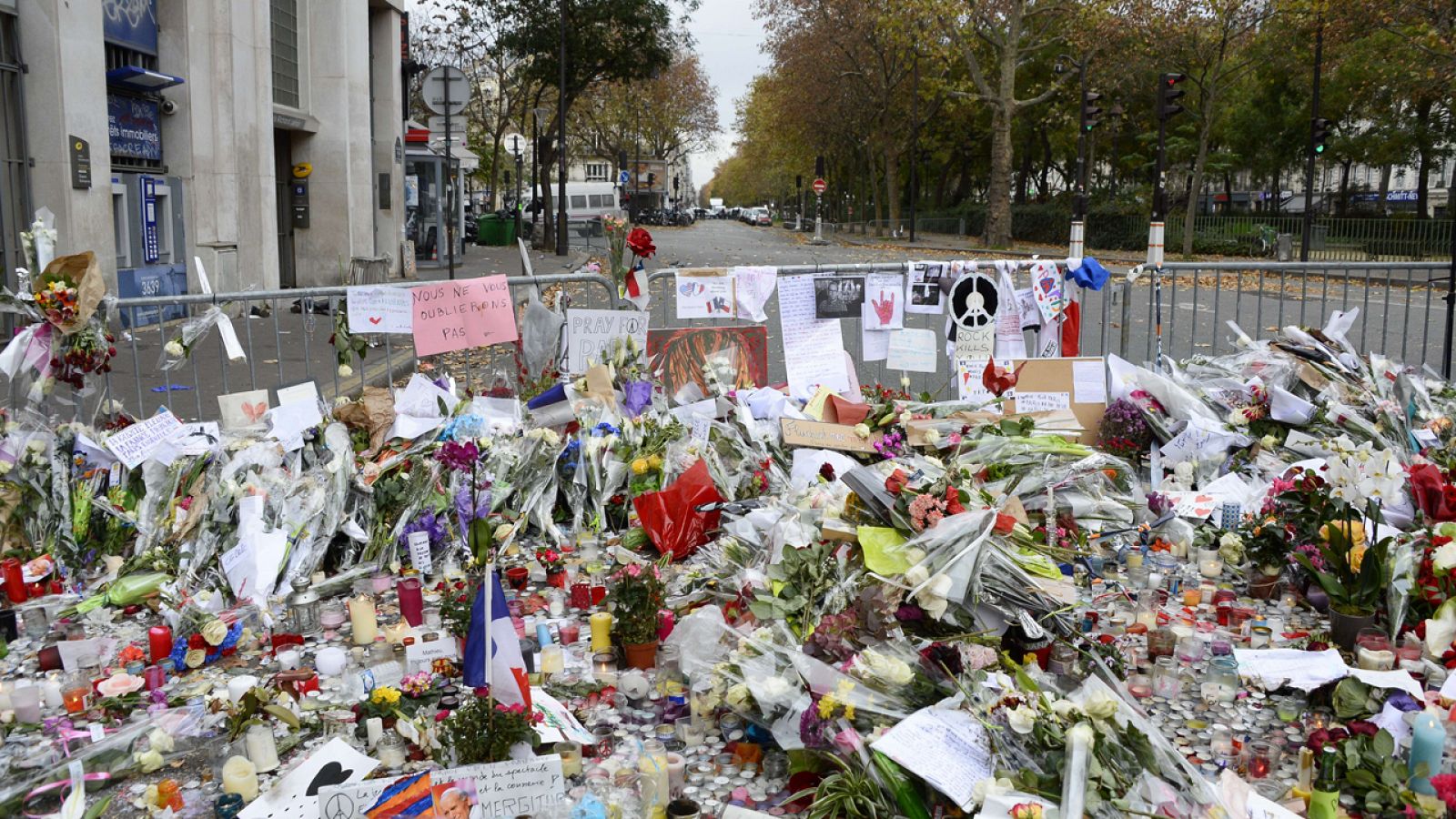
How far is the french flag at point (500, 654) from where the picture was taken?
3412 mm

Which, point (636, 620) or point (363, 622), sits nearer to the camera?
point (636, 620)

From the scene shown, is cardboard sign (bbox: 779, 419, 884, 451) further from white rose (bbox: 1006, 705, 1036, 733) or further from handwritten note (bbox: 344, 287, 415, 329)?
white rose (bbox: 1006, 705, 1036, 733)

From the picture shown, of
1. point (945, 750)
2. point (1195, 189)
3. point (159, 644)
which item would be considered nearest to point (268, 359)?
point (159, 644)

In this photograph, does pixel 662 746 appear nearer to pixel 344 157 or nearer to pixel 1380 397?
pixel 1380 397

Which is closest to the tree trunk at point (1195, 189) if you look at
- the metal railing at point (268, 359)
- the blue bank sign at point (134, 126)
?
the metal railing at point (268, 359)

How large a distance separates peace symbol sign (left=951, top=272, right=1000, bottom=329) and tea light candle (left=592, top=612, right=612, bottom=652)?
3.74m

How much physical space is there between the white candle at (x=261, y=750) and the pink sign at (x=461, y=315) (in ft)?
9.87

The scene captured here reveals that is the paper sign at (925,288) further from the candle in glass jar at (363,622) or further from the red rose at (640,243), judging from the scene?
the candle in glass jar at (363,622)

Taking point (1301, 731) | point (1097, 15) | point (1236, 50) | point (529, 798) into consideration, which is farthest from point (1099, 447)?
point (1236, 50)

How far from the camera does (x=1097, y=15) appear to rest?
29469 millimetres

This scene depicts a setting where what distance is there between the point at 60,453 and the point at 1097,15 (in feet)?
95.5

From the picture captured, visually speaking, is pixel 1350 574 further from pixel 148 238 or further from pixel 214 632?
pixel 148 238

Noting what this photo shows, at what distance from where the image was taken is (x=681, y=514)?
5.57 m

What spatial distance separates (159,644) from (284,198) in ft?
51.7
